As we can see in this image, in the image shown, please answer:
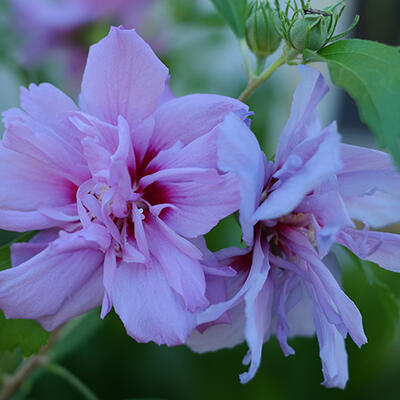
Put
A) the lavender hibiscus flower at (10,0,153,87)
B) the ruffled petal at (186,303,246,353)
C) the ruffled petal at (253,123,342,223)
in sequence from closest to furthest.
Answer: the ruffled petal at (253,123,342,223) < the ruffled petal at (186,303,246,353) < the lavender hibiscus flower at (10,0,153,87)

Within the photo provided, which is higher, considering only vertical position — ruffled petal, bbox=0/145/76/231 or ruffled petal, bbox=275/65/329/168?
ruffled petal, bbox=275/65/329/168

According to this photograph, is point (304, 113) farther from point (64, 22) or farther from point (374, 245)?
point (64, 22)

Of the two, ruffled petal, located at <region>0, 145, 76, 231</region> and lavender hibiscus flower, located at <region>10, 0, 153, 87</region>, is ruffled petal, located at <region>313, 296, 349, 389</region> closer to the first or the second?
ruffled petal, located at <region>0, 145, 76, 231</region>

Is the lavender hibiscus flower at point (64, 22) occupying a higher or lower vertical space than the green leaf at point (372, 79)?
lower

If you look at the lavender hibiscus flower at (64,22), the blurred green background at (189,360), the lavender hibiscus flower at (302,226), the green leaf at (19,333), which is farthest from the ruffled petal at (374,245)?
the lavender hibiscus flower at (64,22)

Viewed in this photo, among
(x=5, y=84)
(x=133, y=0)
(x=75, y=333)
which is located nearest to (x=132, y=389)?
(x=75, y=333)

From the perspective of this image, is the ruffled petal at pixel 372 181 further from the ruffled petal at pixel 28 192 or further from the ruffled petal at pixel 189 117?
the ruffled petal at pixel 28 192

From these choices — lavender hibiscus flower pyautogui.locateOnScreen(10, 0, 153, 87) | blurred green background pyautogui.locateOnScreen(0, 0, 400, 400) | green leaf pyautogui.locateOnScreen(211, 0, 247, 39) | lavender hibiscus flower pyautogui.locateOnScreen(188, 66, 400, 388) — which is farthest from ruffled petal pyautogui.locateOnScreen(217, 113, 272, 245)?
lavender hibiscus flower pyautogui.locateOnScreen(10, 0, 153, 87)

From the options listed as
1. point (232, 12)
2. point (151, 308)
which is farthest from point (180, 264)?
point (232, 12)
